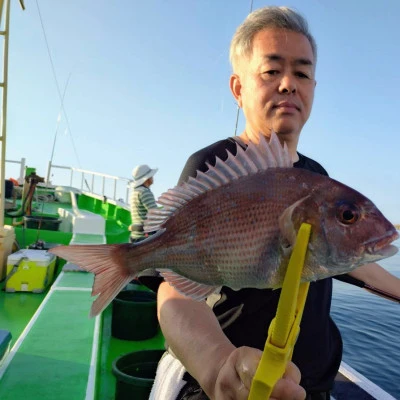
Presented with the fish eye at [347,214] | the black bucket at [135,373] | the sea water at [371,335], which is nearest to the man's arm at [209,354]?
the fish eye at [347,214]

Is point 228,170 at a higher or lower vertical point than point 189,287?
higher

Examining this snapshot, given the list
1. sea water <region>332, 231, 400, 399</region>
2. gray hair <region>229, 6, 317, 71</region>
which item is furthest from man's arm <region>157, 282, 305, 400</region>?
sea water <region>332, 231, 400, 399</region>

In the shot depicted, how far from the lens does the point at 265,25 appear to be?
183 centimetres

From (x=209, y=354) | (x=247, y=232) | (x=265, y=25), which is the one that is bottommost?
(x=209, y=354)

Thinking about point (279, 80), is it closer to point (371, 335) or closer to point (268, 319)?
point (268, 319)

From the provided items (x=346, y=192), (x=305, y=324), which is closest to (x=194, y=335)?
(x=305, y=324)

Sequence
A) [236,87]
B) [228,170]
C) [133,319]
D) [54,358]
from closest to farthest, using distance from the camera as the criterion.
Result: [228,170], [236,87], [54,358], [133,319]

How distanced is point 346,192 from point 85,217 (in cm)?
682

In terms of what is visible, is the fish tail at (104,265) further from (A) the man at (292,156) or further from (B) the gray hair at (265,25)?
(B) the gray hair at (265,25)

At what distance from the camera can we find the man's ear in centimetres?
206

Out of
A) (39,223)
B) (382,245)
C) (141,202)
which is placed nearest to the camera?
(382,245)

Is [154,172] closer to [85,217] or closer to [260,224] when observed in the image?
[85,217]

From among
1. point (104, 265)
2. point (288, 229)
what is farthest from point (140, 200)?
point (288, 229)

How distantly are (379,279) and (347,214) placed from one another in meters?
1.32
